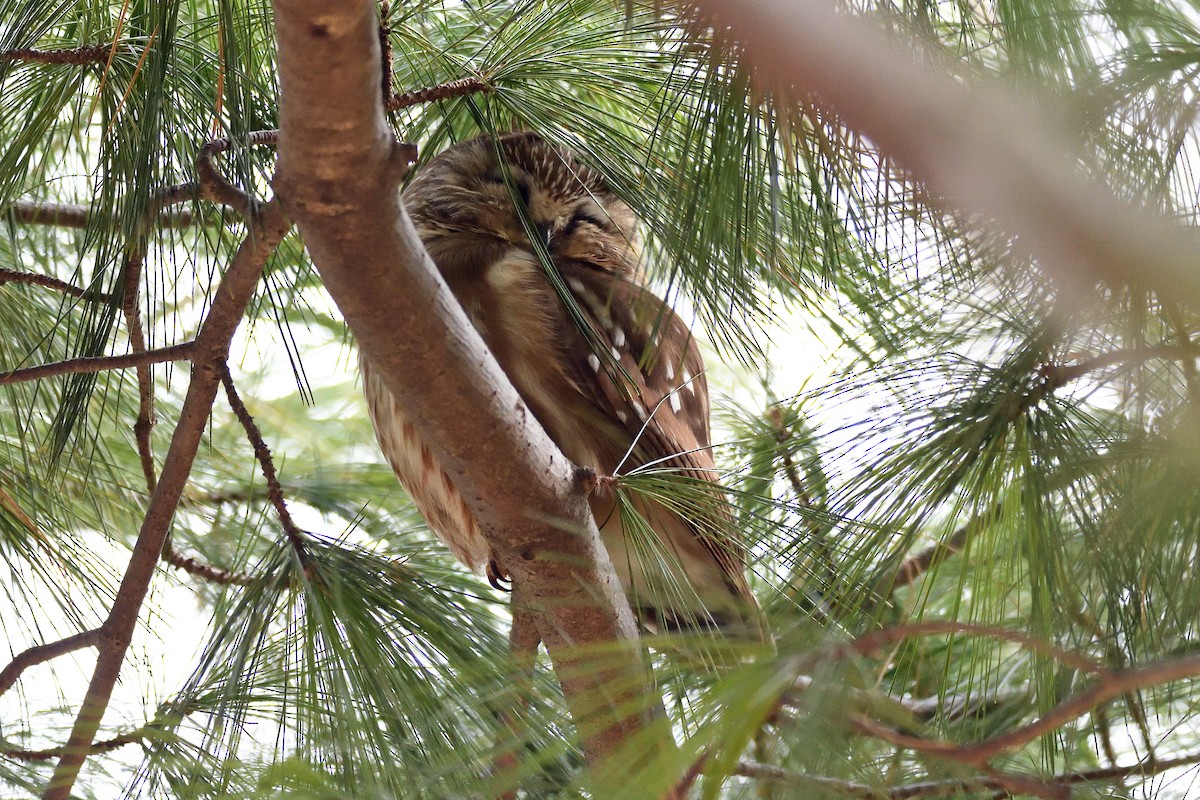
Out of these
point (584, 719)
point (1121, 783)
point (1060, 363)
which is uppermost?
point (1060, 363)

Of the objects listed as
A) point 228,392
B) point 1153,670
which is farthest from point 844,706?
point 228,392

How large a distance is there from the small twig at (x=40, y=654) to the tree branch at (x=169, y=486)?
0.13ft

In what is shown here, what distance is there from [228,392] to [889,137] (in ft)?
3.23

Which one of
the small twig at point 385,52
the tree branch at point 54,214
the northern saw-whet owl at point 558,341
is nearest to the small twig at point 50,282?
the tree branch at point 54,214

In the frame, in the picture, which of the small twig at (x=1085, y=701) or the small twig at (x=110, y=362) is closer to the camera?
the small twig at (x=1085, y=701)

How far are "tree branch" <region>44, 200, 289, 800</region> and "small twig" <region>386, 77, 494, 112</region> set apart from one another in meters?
0.31

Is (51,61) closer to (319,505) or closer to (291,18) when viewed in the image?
(291,18)

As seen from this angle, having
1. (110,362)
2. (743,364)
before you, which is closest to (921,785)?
(743,364)

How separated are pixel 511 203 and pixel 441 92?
0.70m

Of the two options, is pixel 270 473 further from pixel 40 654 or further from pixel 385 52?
pixel 385 52

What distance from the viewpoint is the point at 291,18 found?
0.94 metres

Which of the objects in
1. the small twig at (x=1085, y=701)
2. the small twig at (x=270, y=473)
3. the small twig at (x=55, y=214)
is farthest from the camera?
the small twig at (x=55, y=214)

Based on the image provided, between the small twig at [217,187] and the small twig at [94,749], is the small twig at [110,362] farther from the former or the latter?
the small twig at [94,749]

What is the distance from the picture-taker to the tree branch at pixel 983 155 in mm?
864
